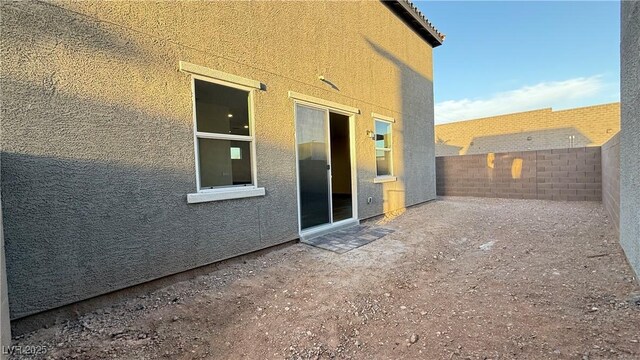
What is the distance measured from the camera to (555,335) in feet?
6.17

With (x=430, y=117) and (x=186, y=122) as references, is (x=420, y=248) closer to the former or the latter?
(x=186, y=122)

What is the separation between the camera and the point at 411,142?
7762 mm

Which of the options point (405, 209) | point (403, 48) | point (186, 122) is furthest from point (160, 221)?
point (403, 48)

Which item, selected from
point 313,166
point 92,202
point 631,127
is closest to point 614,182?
point 631,127

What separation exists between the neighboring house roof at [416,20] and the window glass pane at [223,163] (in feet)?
18.7

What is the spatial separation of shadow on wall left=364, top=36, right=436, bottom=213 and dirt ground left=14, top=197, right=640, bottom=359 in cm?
320

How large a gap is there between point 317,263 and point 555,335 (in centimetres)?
243

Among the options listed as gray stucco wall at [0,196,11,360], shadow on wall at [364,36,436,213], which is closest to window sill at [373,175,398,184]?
shadow on wall at [364,36,436,213]

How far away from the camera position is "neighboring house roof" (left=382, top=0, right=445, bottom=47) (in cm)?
705

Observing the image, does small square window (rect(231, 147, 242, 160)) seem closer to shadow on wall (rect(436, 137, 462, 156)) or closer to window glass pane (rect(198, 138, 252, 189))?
window glass pane (rect(198, 138, 252, 189))

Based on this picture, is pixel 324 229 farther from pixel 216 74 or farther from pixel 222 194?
pixel 216 74

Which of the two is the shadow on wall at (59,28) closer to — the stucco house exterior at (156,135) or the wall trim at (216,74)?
the stucco house exterior at (156,135)

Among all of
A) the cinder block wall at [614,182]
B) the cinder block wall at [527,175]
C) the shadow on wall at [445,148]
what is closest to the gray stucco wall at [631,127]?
the cinder block wall at [614,182]

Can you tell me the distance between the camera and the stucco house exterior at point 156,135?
2.16m
